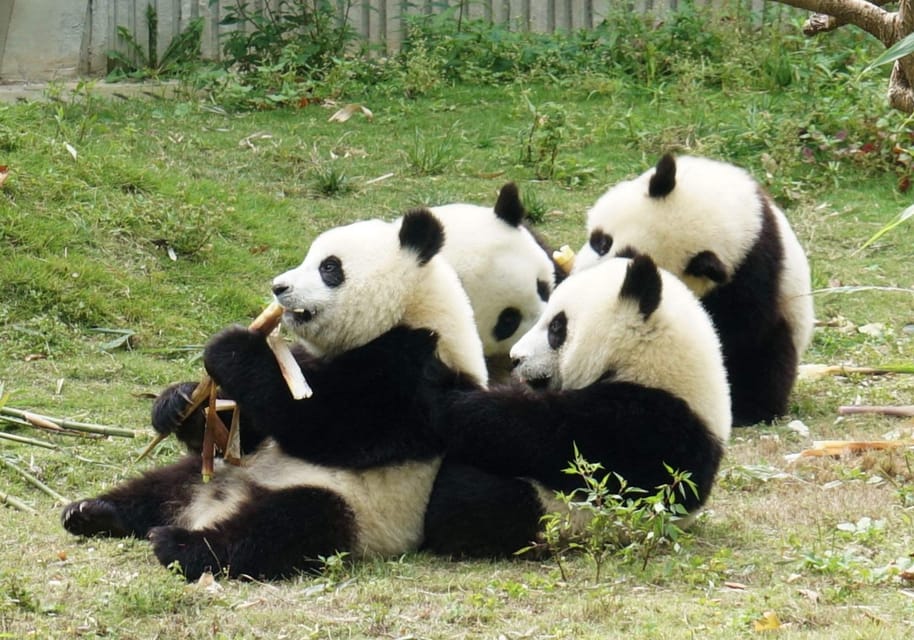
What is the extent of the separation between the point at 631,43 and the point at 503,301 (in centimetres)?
776

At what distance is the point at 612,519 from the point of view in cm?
459

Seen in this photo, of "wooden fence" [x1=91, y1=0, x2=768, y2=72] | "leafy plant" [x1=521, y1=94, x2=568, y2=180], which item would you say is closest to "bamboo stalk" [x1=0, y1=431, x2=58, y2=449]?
"leafy plant" [x1=521, y1=94, x2=568, y2=180]

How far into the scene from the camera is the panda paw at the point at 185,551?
4508mm

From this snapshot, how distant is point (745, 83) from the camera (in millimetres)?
13086

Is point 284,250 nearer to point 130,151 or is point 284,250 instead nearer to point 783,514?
point 130,151

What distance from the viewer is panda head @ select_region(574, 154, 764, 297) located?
23.1 feet

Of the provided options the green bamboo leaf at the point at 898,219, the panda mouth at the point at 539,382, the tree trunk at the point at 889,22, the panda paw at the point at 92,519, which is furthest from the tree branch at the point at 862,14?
the panda paw at the point at 92,519

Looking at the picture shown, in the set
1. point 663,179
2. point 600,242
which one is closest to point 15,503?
point 600,242

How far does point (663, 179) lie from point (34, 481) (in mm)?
3351

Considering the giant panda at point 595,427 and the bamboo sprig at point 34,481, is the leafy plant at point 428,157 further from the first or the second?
the giant panda at point 595,427

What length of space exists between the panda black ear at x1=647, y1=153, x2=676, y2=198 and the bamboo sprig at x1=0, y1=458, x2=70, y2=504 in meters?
3.27

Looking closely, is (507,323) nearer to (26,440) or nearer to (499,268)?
(499,268)

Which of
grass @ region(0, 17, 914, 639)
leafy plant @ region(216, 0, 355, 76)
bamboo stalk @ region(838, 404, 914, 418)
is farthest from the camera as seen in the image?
leafy plant @ region(216, 0, 355, 76)

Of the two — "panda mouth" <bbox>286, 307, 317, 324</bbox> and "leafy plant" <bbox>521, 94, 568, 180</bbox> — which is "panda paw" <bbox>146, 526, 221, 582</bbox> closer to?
"panda mouth" <bbox>286, 307, 317, 324</bbox>
